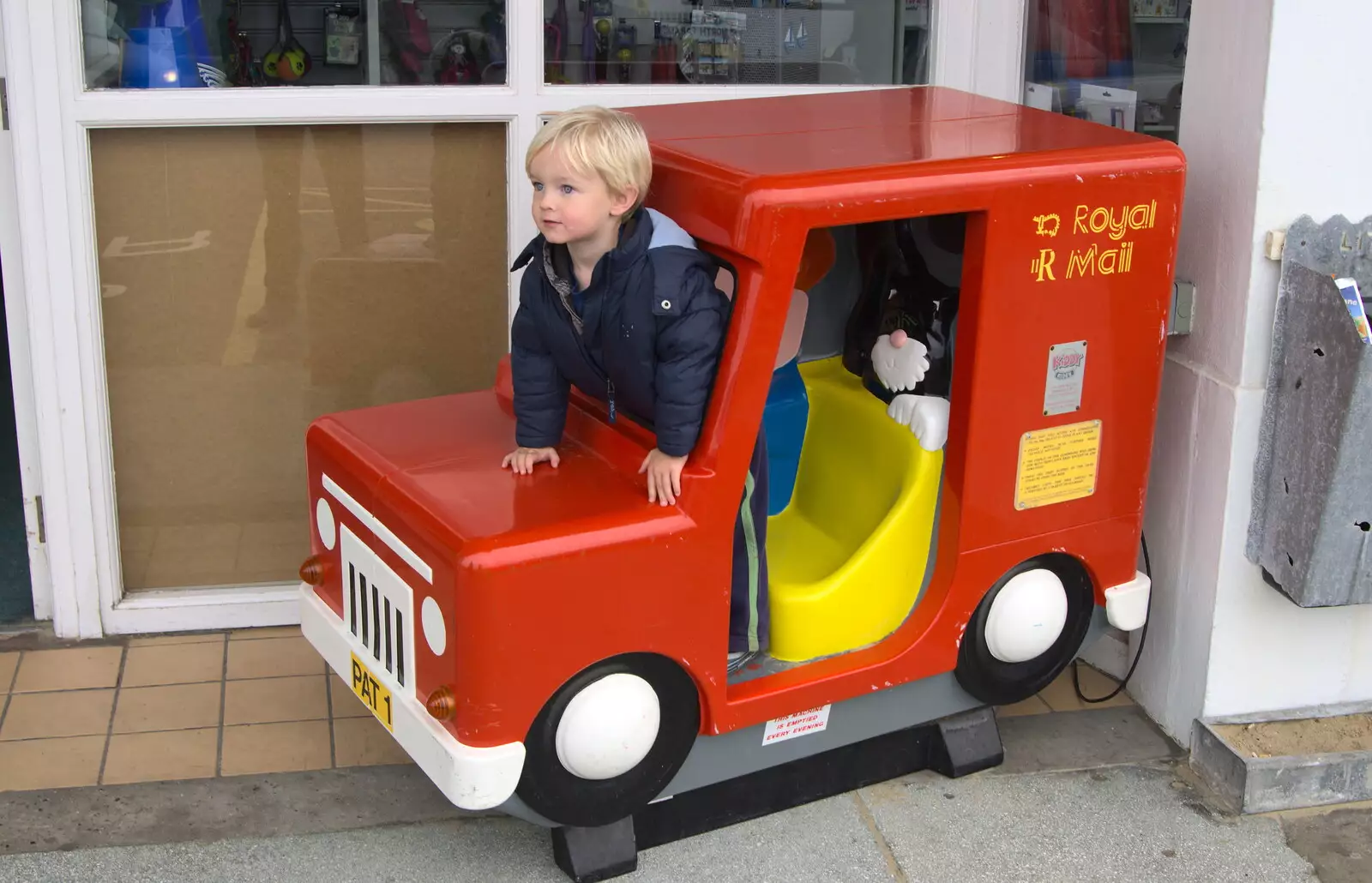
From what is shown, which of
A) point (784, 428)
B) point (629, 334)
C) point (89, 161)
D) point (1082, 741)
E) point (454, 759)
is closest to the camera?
point (454, 759)

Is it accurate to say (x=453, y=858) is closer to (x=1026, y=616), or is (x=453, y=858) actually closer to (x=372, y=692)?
(x=372, y=692)

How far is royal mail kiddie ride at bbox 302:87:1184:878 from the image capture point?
2285mm

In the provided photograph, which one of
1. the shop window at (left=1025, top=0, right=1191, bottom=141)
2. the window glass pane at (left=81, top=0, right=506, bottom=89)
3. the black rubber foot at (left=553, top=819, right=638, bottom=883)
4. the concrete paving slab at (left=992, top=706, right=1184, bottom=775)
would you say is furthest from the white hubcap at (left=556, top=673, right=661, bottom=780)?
the shop window at (left=1025, top=0, right=1191, bottom=141)

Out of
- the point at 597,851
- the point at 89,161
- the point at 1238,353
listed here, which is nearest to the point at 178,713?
the point at 597,851

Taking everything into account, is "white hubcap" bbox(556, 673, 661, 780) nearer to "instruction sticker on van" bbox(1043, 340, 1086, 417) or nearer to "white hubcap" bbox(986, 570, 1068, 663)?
"white hubcap" bbox(986, 570, 1068, 663)

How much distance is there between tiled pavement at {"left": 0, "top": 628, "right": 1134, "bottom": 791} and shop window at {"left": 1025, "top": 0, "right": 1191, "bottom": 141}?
1.26 m

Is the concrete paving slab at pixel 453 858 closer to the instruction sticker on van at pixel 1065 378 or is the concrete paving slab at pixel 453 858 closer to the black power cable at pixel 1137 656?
the black power cable at pixel 1137 656

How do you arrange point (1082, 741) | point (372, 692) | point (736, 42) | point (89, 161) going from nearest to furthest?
1. point (372, 692)
2. point (1082, 741)
3. point (89, 161)
4. point (736, 42)

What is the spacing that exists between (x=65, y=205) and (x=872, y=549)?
188 centimetres

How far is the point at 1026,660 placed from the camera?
284cm

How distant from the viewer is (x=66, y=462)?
131 inches

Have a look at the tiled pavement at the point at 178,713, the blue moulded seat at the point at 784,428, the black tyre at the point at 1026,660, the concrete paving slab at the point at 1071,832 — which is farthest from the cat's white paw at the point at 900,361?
the tiled pavement at the point at 178,713

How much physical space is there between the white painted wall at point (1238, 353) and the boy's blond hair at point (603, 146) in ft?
3.79

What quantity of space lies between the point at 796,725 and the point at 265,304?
5.23 feet
